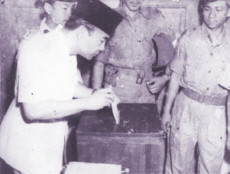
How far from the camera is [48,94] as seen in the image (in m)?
1.92

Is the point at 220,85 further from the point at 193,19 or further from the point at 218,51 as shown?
the point at 193,19

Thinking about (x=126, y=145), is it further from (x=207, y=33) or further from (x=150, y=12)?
(x=150, y=12)

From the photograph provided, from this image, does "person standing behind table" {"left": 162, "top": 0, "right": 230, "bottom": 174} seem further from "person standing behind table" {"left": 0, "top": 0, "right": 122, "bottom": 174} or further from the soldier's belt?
"person standing behind table" {"left": 0, "top": 0, "right": 122, "bottom": 174}

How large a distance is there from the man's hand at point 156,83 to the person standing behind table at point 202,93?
228 millimetres

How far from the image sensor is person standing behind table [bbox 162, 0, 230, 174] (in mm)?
2576

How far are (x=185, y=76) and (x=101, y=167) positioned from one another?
1222 mm

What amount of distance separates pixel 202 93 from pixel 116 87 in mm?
849

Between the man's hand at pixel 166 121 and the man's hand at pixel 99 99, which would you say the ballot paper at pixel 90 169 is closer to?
the man's hand at pixel 99 99

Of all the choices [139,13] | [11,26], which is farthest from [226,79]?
[11,26]

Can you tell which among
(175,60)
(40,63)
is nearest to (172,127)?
(175,60)

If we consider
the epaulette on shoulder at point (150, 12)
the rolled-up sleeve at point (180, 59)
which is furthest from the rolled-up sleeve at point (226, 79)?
the epaulette on shoulder at point (150, 12)

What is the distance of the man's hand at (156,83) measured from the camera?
3057 mm

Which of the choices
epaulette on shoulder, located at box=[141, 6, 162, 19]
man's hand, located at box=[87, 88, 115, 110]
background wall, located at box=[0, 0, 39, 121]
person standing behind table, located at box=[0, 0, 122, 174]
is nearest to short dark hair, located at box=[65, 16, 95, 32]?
person standing behind table, located at box=[0, 0, 122, 174]

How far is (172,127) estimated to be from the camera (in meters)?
2.84
